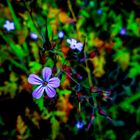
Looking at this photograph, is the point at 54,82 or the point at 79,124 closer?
the point at 54,82

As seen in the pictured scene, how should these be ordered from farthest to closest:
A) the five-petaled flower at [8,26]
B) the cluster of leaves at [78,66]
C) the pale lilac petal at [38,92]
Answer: the five-petaled flower at [8,26]
the cluster of leaves at [78,66]
the pale lilac petal at [38,92]

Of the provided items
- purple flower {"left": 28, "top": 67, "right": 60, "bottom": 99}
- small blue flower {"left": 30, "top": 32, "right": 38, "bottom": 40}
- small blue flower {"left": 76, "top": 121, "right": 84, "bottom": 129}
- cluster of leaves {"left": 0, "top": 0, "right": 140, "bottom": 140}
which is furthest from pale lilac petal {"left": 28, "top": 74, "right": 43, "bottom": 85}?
small blue flower {"left": 30, "top": 32, "right": 38, "bottom": 40}

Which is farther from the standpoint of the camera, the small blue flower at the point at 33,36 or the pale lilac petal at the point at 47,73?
the small blue flower at the point at 33,36

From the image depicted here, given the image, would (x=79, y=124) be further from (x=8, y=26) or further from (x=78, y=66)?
(x=8, y=26)

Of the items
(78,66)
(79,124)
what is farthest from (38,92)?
(78,66)

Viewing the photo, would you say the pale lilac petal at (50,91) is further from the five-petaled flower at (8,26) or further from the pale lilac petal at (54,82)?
the five-petaled flower at (8,26)

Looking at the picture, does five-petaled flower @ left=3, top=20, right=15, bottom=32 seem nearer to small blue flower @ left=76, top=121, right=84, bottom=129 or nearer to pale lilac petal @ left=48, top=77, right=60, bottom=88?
small blue flower @ left=76, top=121, right=84, bottom=129

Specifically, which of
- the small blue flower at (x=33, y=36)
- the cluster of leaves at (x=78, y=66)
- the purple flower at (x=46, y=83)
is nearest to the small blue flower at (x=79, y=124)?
the cluster of leaves at (x=78, y=66)
